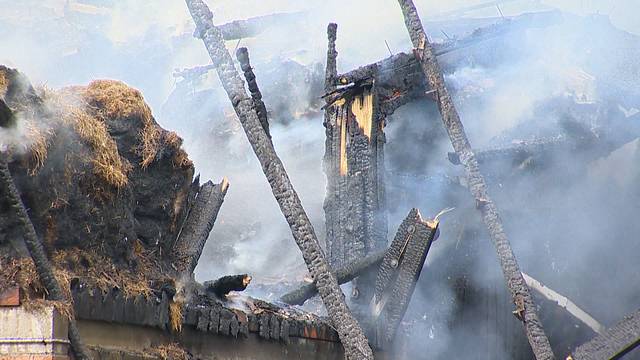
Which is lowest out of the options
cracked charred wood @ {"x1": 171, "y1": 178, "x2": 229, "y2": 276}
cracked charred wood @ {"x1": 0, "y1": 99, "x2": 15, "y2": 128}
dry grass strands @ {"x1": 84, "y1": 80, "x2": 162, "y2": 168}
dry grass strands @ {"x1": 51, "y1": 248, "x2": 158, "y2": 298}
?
dry grass strands @ {"x1": 51, "y1": 248, "x2": 158, "y2": 298}

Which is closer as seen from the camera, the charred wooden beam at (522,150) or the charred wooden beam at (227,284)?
the charred wooden beam at (227,284)

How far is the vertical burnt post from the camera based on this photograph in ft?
53.0

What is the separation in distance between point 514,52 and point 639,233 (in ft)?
15.0

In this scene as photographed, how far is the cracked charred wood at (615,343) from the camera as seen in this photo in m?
12.6

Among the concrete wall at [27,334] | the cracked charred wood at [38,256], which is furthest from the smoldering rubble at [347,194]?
the concrete wall at [27,334]

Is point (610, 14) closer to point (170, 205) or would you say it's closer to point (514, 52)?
point (514, 52)

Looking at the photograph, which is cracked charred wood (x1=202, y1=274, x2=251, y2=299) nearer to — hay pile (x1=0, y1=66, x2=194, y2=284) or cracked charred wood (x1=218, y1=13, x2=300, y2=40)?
hay pile (x1=0, y1=66, x2=194, y2=284)

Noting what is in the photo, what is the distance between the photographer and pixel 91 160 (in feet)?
28.2

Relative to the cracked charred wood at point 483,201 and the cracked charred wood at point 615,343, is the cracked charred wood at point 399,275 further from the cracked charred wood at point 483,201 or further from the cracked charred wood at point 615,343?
the cracked charred wood at point 615,343

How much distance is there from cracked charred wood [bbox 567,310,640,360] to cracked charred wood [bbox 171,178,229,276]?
482 centimetres

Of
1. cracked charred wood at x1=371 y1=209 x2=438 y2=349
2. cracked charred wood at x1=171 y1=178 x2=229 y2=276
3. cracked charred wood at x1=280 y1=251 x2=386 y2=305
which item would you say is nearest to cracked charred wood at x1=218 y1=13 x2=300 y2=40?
cracked charred wood at x1=280 y1=251 x2=386 y2=305

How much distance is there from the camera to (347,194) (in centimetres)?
1638

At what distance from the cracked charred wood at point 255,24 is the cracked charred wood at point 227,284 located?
54.3ft

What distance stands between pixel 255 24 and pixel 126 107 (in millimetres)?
22551
